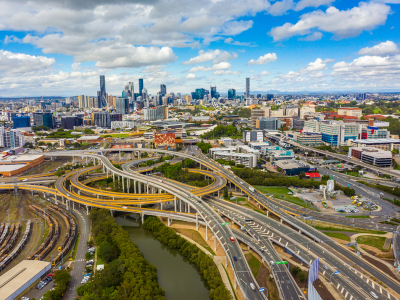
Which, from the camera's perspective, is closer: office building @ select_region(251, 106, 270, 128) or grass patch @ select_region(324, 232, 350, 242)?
grass patch @ select_region(324, 232, 350, 242)

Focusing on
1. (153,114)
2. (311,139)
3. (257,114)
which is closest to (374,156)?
(311,139)

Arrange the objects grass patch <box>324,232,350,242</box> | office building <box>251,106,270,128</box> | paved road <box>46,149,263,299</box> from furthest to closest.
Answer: office building <box>251,106,270,128</box>
grass patch <box>324,232,350,242</box>
paved road <box>46,149,263,299</box>

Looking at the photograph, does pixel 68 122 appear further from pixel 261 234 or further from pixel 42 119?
pixel 261 234

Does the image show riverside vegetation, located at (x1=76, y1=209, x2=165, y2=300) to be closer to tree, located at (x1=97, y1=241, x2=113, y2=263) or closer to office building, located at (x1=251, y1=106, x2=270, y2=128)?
tree, located at (x1=97, y1=241, x2=113, y2=263)

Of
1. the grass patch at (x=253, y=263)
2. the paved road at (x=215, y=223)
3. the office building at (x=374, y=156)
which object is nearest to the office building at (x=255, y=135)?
the office building at (x=374, y=156)

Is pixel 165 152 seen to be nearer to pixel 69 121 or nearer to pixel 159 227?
pixel 159 227

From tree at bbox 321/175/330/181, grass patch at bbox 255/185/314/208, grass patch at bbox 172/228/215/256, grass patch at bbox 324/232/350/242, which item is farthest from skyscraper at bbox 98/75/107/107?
grass patch at bbox 324/232/350/242

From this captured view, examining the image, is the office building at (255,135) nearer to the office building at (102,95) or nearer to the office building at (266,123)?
the office building at (266,123)

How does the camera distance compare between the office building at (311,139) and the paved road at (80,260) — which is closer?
the paved road at (80,260)
